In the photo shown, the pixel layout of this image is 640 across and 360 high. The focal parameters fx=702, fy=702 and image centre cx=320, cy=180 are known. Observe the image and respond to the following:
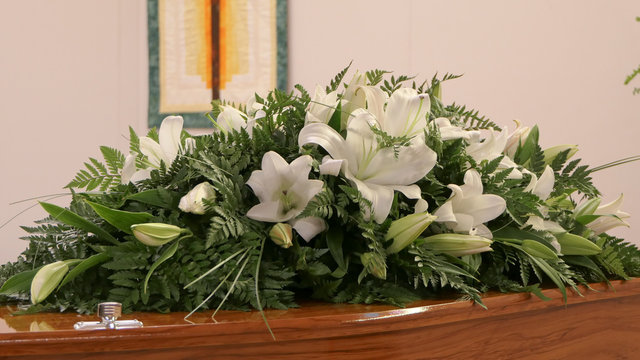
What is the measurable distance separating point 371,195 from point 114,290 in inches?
11.3

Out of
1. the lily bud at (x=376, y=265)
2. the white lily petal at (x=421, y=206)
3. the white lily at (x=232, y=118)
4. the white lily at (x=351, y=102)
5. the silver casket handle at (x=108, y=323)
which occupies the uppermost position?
the white lily at (x=351, y=102)

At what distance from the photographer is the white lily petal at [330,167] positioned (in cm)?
76

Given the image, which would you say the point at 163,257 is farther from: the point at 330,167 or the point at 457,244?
the point at 457,244

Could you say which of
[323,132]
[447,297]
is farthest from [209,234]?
[447,297]

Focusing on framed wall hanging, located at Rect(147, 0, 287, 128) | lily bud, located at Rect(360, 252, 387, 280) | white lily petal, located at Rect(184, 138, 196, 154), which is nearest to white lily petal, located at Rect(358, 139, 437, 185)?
lily bud, located at Rect(360, 252, 387, 280)

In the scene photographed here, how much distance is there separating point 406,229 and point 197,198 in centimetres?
22

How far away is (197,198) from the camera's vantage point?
2.37ft

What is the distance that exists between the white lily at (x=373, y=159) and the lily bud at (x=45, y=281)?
0.29 metres

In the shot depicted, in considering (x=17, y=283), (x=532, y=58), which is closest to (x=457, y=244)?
(x=17, y=283)

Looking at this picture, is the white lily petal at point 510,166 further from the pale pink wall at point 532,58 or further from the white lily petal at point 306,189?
the pale pink wall at point 532,58

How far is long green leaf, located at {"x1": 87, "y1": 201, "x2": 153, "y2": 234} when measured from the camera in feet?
2.35

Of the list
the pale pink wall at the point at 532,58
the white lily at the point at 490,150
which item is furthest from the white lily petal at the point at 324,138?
the pale pink wall at the point at 532,58

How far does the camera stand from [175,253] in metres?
0.72

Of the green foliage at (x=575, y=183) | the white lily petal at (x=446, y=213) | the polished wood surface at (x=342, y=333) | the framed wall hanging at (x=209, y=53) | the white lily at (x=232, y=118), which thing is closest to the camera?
the polished wood surface at (x=342, y=333)
